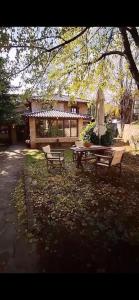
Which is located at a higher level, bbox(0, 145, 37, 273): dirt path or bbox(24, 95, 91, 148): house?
bbox(24, 95, 91, 148): house

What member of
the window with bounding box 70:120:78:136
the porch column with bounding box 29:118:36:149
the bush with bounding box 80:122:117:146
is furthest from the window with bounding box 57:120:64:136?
the bush with bounding box 80:122:117:146

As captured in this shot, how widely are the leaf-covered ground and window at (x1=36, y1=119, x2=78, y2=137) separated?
13.0 meters

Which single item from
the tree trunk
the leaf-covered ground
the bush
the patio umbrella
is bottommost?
the leaf-covered ground

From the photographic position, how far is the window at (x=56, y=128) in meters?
22.0

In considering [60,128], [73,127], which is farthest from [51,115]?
[73,127]

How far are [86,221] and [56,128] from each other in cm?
1778

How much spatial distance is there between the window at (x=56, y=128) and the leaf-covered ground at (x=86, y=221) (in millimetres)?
13021

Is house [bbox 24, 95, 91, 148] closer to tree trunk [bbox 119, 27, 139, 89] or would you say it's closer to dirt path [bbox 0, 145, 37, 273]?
tree trunk [bbox 119, 27, 139, 89]

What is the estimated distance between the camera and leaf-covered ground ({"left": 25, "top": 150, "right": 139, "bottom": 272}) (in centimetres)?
404
